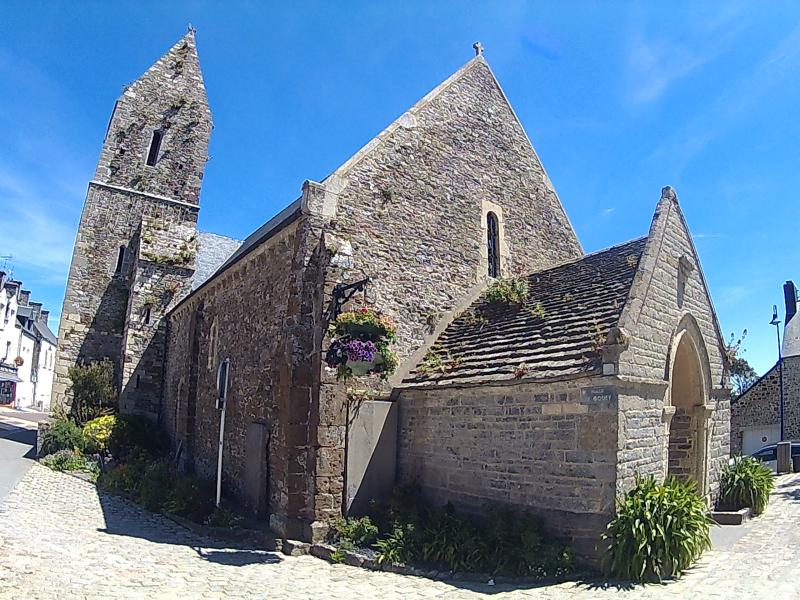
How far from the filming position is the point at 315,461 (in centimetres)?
984

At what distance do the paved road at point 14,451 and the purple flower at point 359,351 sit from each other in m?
8.46

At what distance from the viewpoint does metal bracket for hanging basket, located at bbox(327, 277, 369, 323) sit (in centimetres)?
1025

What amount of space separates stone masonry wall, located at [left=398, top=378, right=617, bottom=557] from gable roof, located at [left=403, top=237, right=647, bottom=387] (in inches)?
12.3

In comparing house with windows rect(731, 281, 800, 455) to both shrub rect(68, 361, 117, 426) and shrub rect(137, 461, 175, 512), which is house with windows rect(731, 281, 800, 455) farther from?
shrub rect(68, 361, 117, 426)

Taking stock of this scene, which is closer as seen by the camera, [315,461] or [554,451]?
[554,451]

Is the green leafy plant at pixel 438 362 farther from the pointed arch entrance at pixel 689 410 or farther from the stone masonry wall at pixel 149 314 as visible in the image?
the stone masonry wall at pixel 149 314

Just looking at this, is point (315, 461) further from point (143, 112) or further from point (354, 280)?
point (143, 112)

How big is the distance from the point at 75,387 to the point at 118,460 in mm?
4381

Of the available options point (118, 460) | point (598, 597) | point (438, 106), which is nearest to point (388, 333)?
point (598, 597)

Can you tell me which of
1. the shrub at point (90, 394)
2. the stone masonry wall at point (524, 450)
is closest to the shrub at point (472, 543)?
the stone masonry wall at point (524, 450)

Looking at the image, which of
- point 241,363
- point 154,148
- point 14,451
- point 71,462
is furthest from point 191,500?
point 154,148

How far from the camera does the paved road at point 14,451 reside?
14.6 metres

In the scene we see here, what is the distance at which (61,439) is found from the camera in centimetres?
1856

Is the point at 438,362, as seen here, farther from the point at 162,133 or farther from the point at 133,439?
the point at 162,133
